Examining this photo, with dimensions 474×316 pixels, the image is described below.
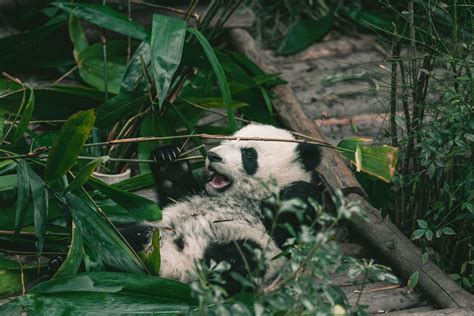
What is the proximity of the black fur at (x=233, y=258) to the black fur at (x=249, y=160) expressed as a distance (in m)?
0.46

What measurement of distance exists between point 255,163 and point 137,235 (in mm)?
628

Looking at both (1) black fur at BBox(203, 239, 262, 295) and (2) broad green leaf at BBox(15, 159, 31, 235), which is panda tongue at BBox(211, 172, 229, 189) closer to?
(1) black fur at BBox(203, 239, 262, 295)

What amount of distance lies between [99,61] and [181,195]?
4.41ft

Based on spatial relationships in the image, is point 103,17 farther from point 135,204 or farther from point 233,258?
point 233,258

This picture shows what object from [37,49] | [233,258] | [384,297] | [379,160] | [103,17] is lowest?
[384,297]

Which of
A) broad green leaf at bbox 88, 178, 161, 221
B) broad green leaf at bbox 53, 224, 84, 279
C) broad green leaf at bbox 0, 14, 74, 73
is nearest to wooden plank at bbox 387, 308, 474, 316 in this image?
broad green leaf at bbox 88, 178, 161, 221

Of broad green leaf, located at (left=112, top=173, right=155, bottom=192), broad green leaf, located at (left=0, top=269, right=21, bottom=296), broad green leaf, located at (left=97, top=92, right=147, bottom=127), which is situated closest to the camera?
broad green leaf, located at (left=0, top=269, right=21, bottom=296)

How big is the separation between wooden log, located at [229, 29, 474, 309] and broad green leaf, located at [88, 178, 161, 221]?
0.76 meters

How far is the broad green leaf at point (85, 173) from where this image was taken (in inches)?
122

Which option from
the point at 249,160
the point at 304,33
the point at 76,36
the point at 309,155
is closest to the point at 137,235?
the point at 249,160

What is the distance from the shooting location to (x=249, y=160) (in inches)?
148

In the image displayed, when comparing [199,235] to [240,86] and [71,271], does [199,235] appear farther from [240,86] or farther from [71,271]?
[240,86]

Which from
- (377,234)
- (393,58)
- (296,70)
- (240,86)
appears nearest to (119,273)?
(377,234)

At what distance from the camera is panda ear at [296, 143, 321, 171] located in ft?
12.3
